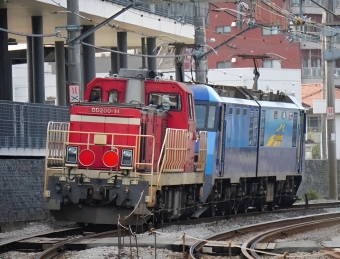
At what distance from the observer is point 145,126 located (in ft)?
59.8

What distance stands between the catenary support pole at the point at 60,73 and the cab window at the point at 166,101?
22.3m

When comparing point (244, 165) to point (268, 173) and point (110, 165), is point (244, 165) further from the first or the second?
point (110, 165)

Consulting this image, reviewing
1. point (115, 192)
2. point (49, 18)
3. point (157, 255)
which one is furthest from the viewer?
point (49, 18)

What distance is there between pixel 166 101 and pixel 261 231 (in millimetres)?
3710

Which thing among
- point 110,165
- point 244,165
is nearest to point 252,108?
point 244,165

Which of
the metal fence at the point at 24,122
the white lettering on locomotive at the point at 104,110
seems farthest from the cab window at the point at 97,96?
the metal fence at the point at 24,122

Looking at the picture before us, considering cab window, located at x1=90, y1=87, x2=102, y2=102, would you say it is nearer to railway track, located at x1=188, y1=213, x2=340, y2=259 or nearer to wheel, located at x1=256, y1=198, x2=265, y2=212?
railway track, located at x1=188, y1=213, x2=340, y2=259

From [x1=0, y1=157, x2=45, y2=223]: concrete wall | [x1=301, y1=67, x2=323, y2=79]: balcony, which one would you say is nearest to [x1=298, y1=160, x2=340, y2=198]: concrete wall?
[x1=0, y1=157, x2=45, y2=223]: concrete wall

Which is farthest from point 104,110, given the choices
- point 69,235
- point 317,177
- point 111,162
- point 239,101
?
point 317,177

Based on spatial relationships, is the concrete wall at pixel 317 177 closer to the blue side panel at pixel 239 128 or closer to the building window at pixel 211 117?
the blue side panel at pixel 239 128

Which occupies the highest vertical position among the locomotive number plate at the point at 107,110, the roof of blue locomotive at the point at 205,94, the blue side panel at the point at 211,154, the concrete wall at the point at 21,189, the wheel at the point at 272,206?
the roof of blue locomotive at the point at 205,94

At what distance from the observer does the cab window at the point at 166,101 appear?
19.6 meters

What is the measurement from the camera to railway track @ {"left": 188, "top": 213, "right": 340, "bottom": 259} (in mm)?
14594

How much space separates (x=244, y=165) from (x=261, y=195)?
243cm
